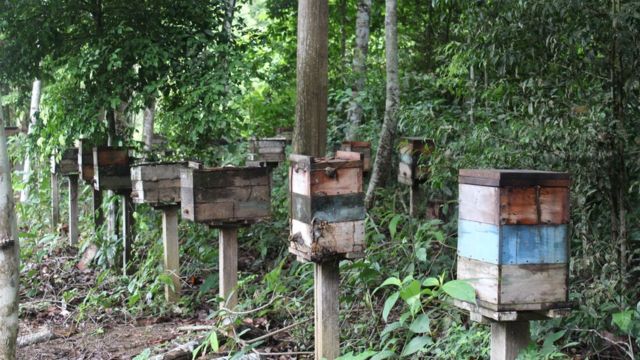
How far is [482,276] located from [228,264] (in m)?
2.64

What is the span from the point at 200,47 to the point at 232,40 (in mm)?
437

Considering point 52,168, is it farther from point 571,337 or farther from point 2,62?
point 571,337

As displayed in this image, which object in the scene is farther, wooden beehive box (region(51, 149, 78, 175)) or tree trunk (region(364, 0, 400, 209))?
wooden beehive box (region(51, 149, 78, 175))

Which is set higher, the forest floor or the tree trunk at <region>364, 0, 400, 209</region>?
the tree trunk at <region>364, 0, 400, 209</region>

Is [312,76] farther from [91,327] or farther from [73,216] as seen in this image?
[73,216]

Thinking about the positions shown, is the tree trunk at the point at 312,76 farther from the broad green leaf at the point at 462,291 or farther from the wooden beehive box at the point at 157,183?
the broad green leaf at the point at 462,291

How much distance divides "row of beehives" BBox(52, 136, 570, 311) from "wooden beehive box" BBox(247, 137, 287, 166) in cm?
290

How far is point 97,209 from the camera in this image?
8703mm

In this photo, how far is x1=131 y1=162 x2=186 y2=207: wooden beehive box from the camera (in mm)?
6215

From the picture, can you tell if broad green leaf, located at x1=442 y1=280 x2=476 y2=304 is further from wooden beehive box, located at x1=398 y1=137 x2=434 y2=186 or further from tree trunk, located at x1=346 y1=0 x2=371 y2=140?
tree trunk, located at x1=346 y1=0 x2=371 y2=140

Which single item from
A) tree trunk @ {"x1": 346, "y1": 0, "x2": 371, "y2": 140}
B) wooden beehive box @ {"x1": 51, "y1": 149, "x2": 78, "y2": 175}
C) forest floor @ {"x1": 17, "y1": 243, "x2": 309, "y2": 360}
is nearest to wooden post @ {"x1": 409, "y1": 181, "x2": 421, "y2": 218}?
forest floor @ {"x1": 17, "y1": 243, "x2": 309, "y2": 360}

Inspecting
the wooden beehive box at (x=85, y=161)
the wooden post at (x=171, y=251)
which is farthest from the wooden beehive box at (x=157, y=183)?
the wooden beehive box at (x=85, y=161)

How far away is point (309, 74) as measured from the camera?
6.36 m

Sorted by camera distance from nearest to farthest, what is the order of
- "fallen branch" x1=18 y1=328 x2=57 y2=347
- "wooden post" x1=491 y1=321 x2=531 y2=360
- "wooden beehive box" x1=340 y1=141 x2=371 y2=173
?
"wooden post" x1=491 y1=321 x2=531 y2=360 → "fallen branch" x1=18 y1=328 x2=57 y2=347 → "wooden beehive box" x1=340 y1=141 x2=371 y2=173
